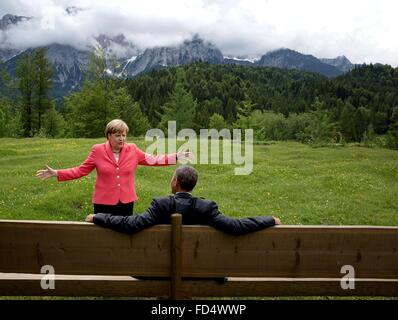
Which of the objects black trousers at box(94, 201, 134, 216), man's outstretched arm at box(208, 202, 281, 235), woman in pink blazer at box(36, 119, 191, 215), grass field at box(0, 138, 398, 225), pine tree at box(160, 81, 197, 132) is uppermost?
pine tree at box(160, 81, 197, 132)

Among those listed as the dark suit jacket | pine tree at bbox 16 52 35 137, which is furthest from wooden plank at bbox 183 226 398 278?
pine tree at bbox 16 52 35 137

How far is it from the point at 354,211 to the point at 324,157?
1651 centimetres

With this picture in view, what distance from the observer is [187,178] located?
16.9 ft

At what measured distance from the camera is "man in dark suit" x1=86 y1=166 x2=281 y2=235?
4.57m

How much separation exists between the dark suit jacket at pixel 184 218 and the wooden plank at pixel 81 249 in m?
0.11

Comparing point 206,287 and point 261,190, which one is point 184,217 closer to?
point 206,287

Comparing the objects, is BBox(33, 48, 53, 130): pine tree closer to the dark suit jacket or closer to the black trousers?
the black trousers

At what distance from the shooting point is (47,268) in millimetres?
4660

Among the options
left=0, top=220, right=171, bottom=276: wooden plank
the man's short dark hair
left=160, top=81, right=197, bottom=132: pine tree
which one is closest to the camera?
left=0, top=220, right=171, bottom=276: wooden plank

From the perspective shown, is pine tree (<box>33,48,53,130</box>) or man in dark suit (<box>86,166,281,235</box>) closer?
man in dark suit (<box>86,166,281,235</box>)

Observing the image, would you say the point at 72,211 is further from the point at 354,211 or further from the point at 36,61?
the point at 36,61

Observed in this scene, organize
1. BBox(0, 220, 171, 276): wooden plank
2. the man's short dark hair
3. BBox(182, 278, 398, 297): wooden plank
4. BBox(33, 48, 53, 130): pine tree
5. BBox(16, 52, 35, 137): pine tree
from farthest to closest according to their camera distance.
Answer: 1. BBox(33, 48, 53, 130): pine tree
2. BBox(16, 52, 35, 137): pine tree
3. the man's short dark hair
4. BBox(182, 278, 398, 297): wooden plank
5. BBox(0, 220, 171, 276): wooden plank

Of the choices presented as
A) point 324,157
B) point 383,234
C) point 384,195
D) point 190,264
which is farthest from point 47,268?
point 324,157

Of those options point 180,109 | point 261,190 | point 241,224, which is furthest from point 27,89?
point 241,224
